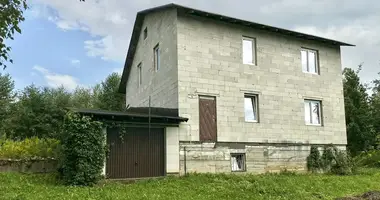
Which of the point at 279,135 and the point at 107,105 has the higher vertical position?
the point at 107,105

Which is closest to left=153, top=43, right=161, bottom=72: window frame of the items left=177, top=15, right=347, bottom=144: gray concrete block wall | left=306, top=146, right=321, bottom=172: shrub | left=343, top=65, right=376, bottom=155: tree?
left=177, top=15, right=347, bottom=144: gray concrete block wall

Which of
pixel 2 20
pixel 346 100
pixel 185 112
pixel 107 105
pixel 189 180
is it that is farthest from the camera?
pixel 107 105

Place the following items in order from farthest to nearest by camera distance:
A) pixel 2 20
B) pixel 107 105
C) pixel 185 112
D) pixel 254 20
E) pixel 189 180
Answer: pixel 107 105 → pixel 254 20 → pixel 185 112 → pixel 189 180 → pixel 2 20

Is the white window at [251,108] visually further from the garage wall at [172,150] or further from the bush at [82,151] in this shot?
the bush at [82,151]

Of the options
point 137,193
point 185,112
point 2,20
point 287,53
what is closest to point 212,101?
point 185,112

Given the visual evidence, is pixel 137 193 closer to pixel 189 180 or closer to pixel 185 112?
pixel 189 180

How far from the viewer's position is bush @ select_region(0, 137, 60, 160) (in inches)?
529

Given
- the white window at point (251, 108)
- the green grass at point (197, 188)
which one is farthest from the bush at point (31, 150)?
the white window at point (251, 108)

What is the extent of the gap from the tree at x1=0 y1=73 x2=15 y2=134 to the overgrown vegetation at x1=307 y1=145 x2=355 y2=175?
960 inches

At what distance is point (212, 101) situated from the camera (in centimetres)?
1559

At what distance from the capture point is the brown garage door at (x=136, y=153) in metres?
13.3

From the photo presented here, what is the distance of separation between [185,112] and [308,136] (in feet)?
21.6

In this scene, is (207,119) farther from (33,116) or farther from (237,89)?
(33,116)

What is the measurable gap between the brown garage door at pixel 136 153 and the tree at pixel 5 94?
68.3 feet
